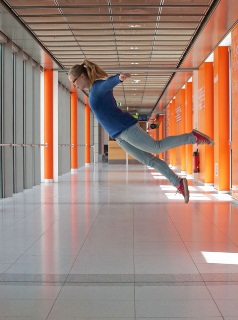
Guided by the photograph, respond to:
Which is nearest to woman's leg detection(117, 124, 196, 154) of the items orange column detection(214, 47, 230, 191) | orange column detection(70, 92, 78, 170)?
orange column detection(214, 47, 230, 191)

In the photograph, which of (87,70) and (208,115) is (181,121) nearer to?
(208,115)

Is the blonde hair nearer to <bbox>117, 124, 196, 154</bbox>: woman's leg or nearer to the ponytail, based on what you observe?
the ponytail

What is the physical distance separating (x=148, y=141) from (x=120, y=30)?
8.77m

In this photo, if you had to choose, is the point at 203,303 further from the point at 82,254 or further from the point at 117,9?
the point at 117,9

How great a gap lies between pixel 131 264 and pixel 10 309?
1.79 m

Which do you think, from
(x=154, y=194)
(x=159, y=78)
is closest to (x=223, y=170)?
(x=154, y=194)

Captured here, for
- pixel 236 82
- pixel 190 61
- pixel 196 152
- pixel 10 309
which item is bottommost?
pixel 10 309

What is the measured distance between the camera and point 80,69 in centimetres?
509

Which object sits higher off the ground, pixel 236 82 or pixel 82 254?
pixel 236 82

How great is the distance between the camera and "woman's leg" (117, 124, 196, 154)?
5.15 meters

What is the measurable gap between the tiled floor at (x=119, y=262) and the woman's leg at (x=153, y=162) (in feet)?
2.78

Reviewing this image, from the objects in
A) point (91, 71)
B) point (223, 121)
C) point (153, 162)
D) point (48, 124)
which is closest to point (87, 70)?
point (91, 71)

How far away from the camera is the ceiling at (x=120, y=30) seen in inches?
440

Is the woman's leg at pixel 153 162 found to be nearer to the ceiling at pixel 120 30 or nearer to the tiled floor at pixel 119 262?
the tiled floor at pixel 119 262
